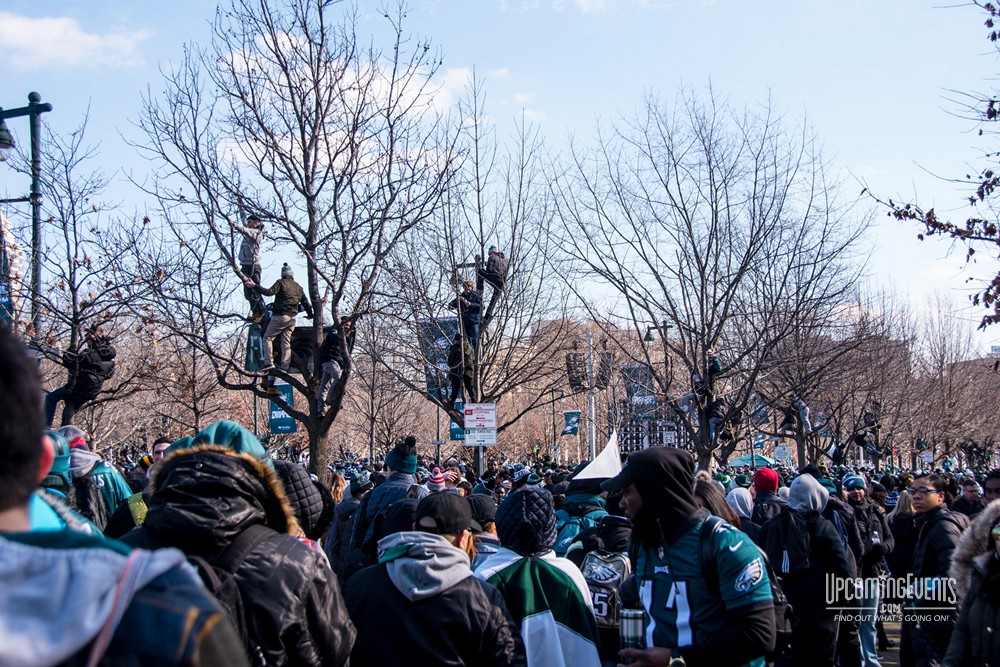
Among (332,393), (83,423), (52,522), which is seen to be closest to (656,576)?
(52,522)

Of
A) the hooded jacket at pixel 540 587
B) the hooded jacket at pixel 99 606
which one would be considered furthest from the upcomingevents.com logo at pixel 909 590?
the hooded jacket at pixel 99 606

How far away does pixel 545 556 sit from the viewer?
186 inches

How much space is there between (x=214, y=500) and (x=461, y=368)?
1210cm

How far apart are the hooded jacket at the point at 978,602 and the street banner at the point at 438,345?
11.1 meters

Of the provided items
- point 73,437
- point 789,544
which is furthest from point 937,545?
point 73,437

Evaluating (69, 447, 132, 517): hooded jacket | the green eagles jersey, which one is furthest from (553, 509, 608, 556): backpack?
(69, 447, 132, 517): hooded jacket

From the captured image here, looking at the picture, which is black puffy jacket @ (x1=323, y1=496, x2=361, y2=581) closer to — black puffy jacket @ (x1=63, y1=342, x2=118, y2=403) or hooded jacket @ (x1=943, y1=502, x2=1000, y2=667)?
black puffy jacket @ (x1=63, y1=342, x2=118, y2=403)

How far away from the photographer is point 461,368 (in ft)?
49.4

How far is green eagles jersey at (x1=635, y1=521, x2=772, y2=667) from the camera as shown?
362 centimetres

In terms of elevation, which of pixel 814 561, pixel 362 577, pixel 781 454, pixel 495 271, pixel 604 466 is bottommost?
pixel 781 454

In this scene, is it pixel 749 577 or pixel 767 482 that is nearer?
pixel 749 577

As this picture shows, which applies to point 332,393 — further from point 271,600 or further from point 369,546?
point 271,600

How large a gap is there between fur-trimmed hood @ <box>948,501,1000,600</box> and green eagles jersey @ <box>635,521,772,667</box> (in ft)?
5.34

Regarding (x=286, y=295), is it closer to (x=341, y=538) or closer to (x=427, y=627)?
(x=341, y=538)
